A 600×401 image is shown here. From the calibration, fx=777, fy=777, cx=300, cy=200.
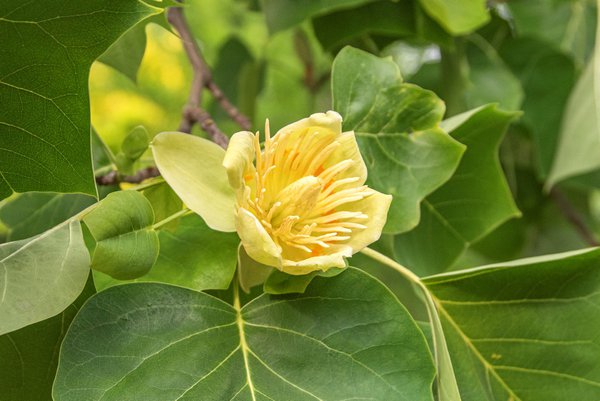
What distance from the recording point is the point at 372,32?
2.41 feet

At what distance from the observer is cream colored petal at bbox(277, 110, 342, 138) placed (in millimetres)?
362

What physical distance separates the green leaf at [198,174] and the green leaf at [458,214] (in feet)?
0.71

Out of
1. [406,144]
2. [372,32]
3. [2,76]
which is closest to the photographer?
[2,76]

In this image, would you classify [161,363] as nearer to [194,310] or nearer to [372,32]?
[194,310]

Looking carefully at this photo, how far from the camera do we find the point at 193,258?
1.29ft

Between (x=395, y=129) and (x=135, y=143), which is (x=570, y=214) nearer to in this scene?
(x=395, y=129)

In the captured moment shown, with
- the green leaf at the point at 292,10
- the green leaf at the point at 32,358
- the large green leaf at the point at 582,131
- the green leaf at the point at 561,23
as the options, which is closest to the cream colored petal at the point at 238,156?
the green leaf at the point at 32,358

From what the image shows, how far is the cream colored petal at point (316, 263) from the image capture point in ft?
1.11

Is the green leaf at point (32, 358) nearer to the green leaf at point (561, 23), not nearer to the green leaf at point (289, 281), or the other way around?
the green leaf at point (289, 281)

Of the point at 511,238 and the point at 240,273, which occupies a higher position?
the point at 240,273

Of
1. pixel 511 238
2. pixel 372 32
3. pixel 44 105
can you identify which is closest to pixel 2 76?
pixel 44 105

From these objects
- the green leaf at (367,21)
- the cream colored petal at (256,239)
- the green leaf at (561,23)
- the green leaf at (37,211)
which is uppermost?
the cream colored petal at (256,239)

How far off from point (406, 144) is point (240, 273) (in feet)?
0.46

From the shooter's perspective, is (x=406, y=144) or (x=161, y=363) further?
(x=406, y=144)
